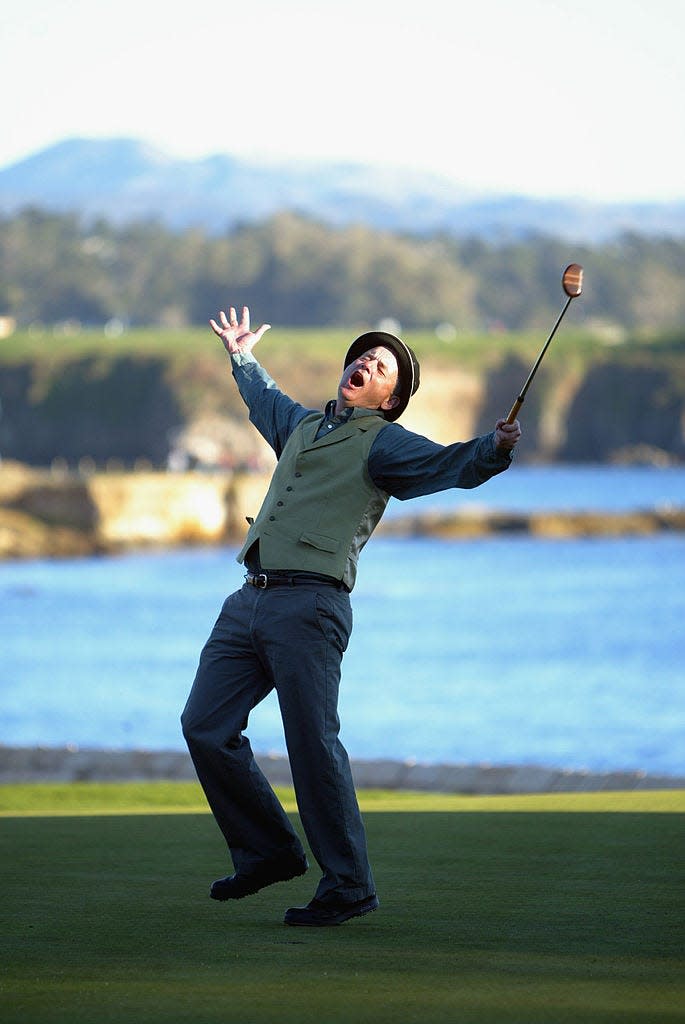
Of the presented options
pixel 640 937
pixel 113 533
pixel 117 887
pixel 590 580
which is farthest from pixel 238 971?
pixel 113 533

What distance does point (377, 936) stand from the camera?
17.3 ft

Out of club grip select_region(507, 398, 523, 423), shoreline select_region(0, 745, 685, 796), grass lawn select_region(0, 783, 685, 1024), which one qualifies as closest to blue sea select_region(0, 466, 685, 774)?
shoreline select_region(0, 745, 685, 796)

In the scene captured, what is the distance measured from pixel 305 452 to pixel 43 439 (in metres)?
163

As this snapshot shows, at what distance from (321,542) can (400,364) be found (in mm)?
683

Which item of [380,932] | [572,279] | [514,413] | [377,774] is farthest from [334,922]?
[377,774]

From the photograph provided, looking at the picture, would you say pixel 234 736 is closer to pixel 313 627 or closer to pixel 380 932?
pixel 313 627

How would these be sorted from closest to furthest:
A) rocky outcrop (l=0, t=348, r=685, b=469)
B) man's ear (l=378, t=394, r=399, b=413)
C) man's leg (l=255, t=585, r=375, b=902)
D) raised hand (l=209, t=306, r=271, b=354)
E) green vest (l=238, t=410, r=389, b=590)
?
man's leg (l=255, t=585, r=375, b=902) → green vest (l=238, t=410, r=389, b=590) → man's ear (l=378, t=394, r=399, b=413) → raised hand (l=209, t=306, r=271, b=354) → rocky outcrop (l=0, t=348, r=685, b=469)

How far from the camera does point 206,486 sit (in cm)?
8800

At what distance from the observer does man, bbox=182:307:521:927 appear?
18.3 ft

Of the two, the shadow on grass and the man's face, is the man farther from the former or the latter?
the shadow on grass

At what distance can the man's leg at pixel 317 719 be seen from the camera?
18.3 ft

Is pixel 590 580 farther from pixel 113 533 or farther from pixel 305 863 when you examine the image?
pixel 305 863

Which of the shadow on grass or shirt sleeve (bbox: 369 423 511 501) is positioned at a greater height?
shirt sleeve (bbox: 369 423 511 501)

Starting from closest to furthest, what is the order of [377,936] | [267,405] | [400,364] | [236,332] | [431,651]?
[377,936]
[400,364]
[267,405]
[236,332]
[431,651]
